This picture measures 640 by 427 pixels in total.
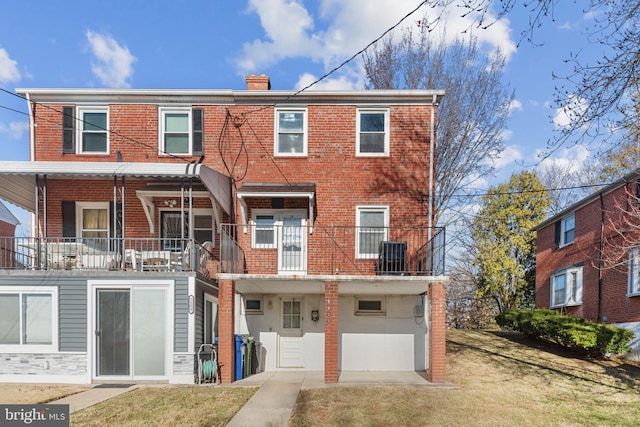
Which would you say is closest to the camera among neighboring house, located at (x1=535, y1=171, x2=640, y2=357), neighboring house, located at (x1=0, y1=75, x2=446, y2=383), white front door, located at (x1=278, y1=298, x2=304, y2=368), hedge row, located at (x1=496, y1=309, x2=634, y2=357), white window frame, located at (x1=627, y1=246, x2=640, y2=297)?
hedge row, located at (x1=496, y1=309, x2=634, y2=357)

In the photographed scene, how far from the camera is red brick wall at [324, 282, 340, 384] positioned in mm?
9250

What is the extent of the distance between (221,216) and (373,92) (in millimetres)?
5655

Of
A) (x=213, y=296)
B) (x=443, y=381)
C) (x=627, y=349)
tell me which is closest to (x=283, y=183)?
(x=213, y=296)

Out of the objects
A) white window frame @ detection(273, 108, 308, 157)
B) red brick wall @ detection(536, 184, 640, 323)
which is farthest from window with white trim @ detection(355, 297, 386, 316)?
red brick wall @ detection(536, 184, 640, 323)

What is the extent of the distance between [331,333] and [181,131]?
7245 millimetres

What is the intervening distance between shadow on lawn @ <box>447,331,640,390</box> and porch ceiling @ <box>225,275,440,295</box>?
125 inches

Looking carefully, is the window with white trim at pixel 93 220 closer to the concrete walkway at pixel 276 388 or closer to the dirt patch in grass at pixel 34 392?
the dirt patch in grass at pixel 34 392

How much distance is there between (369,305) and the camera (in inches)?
461

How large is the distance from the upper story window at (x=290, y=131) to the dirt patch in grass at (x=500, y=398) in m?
6.61

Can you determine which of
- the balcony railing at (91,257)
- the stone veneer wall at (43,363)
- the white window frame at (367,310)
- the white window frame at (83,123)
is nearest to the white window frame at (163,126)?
the white window frame at (83,123)

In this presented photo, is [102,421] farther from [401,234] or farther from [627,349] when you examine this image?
[627,349]

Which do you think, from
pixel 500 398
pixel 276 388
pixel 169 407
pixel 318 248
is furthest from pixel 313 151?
pixel 500 398

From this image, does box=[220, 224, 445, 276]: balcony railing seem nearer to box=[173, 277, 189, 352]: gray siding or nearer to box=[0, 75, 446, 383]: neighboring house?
box=[0, 75, 446, 383]: neighboring house

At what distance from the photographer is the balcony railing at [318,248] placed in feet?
37.1
